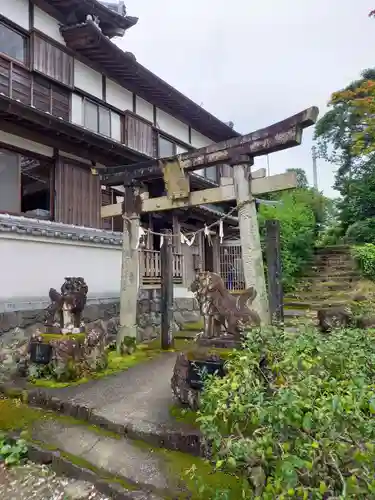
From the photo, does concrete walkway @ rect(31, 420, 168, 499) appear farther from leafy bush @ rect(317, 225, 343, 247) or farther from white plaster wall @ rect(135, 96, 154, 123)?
leafy bush @ rect(317, 225, 343, 247)

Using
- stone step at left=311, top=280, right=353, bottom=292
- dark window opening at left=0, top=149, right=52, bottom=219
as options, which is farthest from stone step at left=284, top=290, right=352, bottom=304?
dark window opening at left=0, top=149, right=52, bottom=219

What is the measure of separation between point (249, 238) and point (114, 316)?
5.17m

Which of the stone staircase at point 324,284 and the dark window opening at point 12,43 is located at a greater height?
the dark window opening at point 12,43

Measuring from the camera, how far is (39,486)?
3.48 m

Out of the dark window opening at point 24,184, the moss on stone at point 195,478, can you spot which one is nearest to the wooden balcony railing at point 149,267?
the dark window opening at point 24,184

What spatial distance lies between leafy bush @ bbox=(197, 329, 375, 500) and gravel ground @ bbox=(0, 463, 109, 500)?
5.28 feet

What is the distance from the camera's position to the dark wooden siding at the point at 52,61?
31.2 ft

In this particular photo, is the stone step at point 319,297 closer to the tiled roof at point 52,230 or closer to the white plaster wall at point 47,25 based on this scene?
the tiled roof at point 52,230

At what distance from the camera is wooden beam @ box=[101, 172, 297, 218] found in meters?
5.72

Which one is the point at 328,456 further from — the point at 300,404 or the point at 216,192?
the point at 216,192

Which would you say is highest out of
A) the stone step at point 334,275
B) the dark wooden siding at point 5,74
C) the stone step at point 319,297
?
the dark wooden siding at point 5,74

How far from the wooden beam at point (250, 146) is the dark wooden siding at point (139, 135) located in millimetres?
5037

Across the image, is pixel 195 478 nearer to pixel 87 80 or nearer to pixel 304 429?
pixel 304 429

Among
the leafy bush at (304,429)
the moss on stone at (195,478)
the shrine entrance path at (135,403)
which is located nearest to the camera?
the leafy bush at (304,429)
